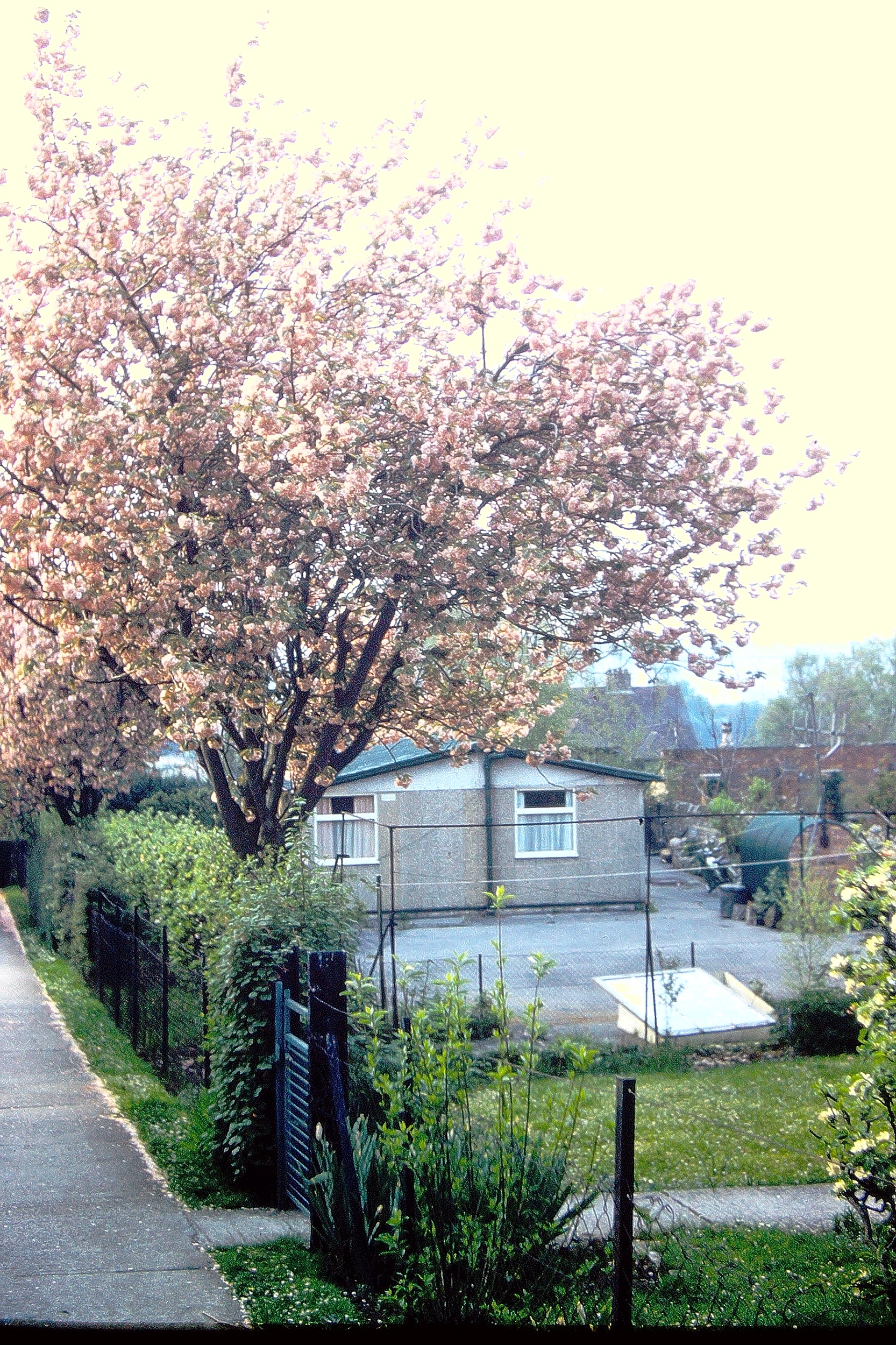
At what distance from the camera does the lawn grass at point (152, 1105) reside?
7391 mm

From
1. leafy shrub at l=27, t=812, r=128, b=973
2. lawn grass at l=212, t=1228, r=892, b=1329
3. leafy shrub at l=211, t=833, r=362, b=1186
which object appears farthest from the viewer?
leafy shrub at l=27, t=812, r=128, b=973

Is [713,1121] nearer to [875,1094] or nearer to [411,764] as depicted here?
[875,1094]

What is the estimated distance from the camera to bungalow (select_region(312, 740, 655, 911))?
85.5 ft

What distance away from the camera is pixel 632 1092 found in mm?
4000

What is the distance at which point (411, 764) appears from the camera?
82.6 feet

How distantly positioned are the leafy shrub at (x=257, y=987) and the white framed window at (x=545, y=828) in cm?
1937

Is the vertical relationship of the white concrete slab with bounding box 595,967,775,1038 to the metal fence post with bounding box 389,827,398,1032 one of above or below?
below

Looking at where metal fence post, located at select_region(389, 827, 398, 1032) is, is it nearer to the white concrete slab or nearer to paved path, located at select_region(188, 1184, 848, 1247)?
paved path, located at select_region(188, 1184, 848, 1247)

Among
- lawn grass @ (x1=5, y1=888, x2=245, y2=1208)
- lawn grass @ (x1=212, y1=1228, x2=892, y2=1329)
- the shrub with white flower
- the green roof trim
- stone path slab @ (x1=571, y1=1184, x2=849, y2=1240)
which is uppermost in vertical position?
the green roof trim

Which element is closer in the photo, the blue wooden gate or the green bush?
the blue wooden gate

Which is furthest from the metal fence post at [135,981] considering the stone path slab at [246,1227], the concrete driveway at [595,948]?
the stone path slab at [246,1227]

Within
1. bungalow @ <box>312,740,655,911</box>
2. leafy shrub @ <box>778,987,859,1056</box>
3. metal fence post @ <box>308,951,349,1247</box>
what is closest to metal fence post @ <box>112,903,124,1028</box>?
metal fence post @ <box>308,951,349,1247</box>

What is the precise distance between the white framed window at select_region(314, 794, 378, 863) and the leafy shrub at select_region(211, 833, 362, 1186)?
59.1 feet

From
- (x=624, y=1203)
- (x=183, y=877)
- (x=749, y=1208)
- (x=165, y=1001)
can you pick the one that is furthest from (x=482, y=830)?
(x=624, y=1203)
